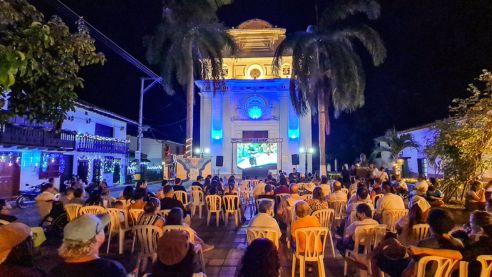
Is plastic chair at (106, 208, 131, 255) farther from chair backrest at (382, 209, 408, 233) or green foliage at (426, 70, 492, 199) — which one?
green foliage at (426, 70, 492, 199)

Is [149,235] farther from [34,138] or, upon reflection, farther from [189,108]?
[34,138]

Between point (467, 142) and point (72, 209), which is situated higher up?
point (467, 142)

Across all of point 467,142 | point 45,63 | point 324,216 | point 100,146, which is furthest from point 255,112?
point 45,63

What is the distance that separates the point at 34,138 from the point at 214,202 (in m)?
12.9

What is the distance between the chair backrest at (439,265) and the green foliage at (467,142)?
9729mm

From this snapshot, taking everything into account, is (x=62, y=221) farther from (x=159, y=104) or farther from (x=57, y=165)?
(x=159, y=104)

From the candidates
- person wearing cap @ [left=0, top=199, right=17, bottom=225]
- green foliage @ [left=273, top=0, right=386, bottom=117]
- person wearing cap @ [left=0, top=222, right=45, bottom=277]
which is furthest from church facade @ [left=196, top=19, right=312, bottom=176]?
person wearing cap @ [left=0, top=222, right=45, bottom=277]

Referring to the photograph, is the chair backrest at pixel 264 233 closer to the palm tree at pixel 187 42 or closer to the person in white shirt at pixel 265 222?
the person in white shirt at pixel 265 222

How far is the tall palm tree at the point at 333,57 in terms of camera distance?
19.5 m

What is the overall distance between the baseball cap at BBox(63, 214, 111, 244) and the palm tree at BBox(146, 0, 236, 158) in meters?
17.2

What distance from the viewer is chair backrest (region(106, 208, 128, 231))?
21.8ft

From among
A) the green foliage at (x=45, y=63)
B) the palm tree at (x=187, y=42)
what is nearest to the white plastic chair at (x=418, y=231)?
the green foliage at (x=45, y=63)

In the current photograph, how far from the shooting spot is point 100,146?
24969 millimetres

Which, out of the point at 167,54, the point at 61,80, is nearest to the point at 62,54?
the point at 61,80
